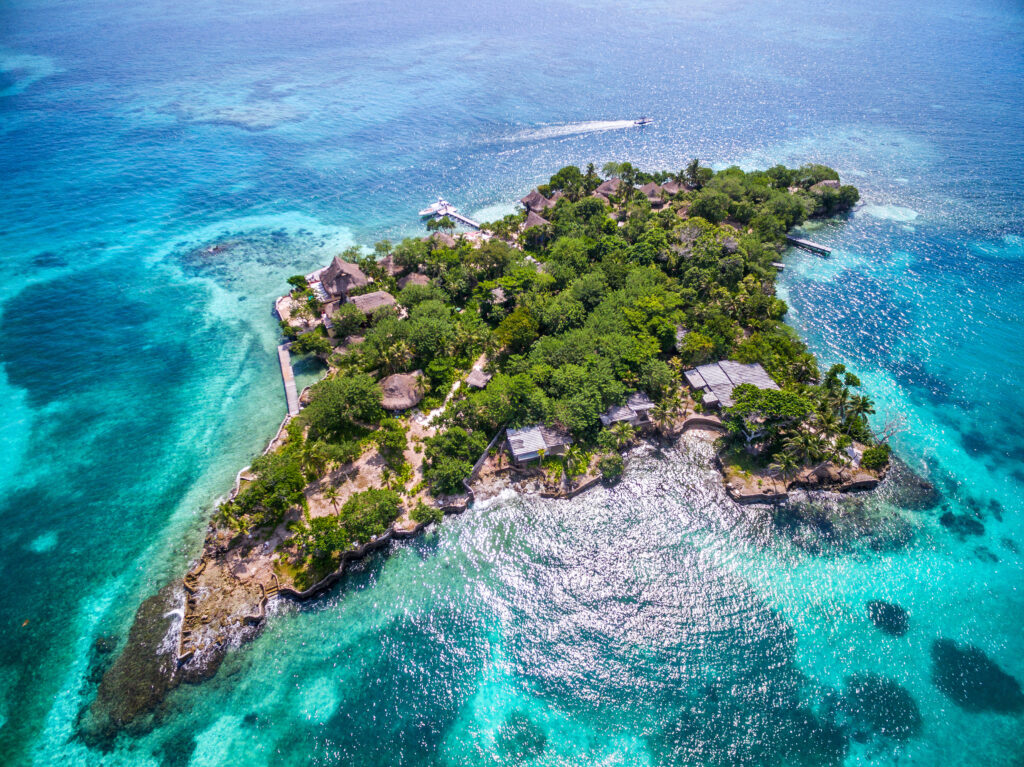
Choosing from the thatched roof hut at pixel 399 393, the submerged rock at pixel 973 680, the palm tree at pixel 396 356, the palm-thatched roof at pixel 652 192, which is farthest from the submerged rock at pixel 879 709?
the palm-thatched roof at pixel 652 192

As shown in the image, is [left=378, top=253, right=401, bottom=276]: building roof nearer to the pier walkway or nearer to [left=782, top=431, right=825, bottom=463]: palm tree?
the pier walkway

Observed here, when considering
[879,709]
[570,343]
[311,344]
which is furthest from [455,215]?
[879,709]

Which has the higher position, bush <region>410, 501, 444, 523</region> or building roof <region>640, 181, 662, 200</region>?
building roof <region>640, 181, 662, 200</region>

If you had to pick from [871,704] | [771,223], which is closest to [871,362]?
[771,223]

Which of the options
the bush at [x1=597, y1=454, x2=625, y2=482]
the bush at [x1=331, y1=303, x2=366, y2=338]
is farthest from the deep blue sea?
the bush at [x1=331, y1=303, x2=366, y2=338]

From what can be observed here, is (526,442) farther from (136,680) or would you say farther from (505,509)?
(136,680)

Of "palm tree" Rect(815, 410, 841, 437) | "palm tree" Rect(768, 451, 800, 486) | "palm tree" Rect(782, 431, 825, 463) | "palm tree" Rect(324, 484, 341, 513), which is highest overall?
"palm tree" Rect(815, 410, 841, 437)

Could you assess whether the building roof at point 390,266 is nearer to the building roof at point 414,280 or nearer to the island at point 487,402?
the island at point 487,402
